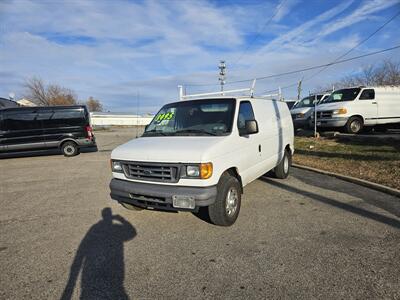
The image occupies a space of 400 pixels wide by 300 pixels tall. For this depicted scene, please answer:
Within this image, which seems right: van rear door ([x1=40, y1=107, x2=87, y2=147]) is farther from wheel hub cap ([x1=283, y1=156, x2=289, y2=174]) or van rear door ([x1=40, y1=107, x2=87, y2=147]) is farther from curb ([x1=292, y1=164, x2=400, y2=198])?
curb ([x1=292, y1=164, x2=400, y2=198])

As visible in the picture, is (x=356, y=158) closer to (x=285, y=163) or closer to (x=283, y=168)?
(x=285, y=163)

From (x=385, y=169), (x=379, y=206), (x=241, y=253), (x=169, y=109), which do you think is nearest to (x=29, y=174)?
(x=169, y=109)

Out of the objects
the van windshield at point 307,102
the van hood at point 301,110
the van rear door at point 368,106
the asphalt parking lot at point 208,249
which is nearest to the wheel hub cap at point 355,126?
the van rear door at point 368,106

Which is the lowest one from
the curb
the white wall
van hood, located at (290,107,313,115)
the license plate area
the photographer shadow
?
the photographer shadow

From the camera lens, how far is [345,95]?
500 inches

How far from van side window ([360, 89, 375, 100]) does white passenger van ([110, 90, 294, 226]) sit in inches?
357

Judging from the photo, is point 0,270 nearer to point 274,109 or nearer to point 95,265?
point 95,265

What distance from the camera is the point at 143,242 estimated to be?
12.5ft

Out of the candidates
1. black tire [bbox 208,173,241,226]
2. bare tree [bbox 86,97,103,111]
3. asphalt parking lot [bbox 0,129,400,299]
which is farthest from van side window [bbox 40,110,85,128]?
bare tree [bbox 86,97,103,111]

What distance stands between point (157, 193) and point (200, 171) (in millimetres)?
681

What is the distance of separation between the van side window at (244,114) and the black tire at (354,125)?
885 centimetres

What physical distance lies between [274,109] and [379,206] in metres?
2.92

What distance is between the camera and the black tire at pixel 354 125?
1223 cm

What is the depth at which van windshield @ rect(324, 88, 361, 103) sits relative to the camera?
40.8 ft
